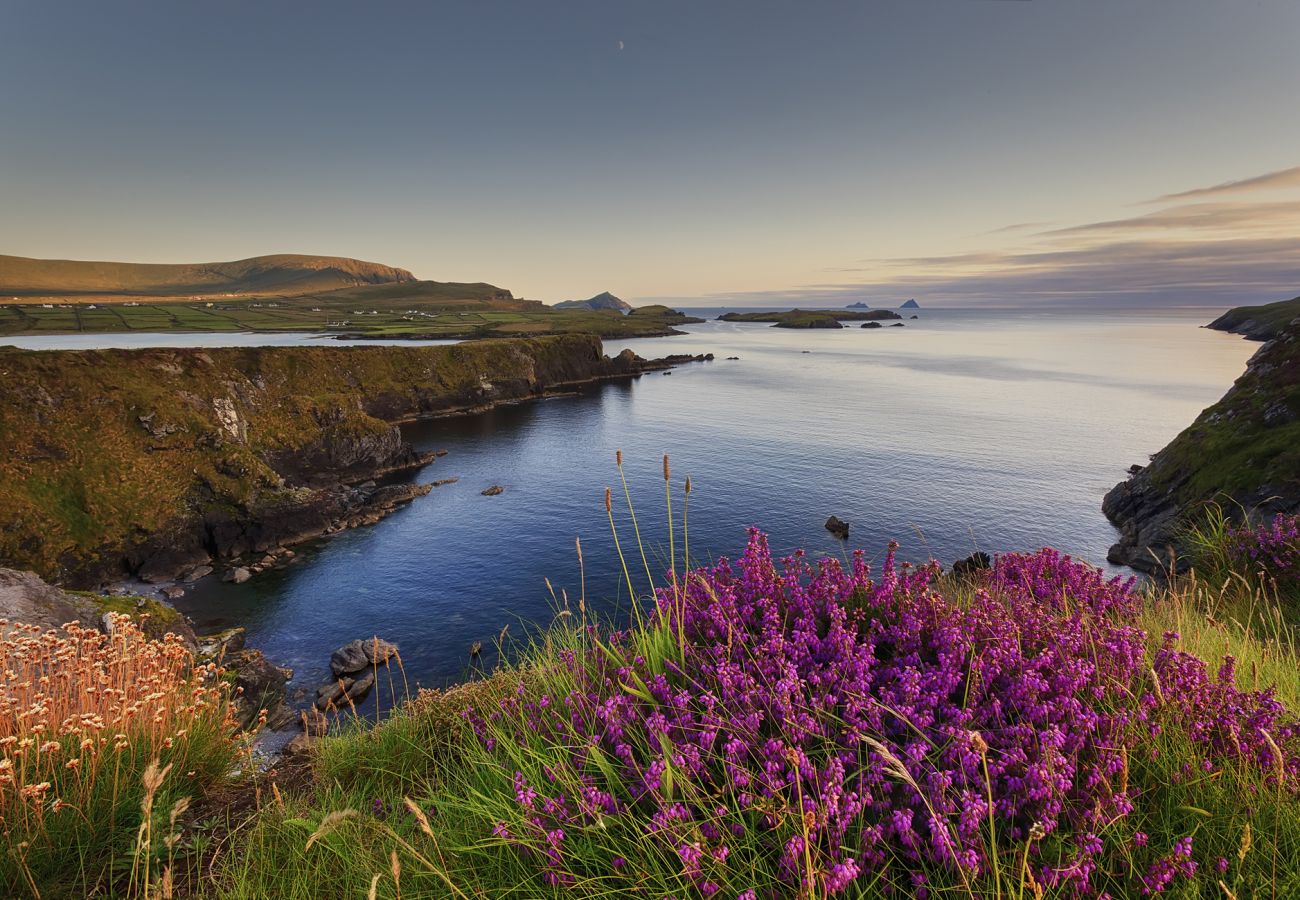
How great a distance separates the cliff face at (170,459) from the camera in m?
42.8

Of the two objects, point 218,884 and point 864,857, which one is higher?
point 864,857

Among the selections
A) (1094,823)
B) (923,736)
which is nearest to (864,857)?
(923,736)

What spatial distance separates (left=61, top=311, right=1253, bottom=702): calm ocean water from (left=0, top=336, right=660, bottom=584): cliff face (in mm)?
6684

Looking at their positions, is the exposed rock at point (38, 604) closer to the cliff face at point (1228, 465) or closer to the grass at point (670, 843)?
the grass at point (670, 843)

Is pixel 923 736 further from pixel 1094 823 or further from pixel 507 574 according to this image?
pixel 507 574

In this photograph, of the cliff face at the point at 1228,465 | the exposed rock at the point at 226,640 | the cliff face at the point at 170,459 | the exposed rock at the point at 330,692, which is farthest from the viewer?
the cliff face at the point at 170,459

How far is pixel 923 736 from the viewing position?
337 cm

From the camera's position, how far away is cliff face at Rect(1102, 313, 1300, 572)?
116 feet

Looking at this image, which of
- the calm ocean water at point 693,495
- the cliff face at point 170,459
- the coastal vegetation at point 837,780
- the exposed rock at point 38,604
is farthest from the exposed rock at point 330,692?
the coastal vegetation at point 837,780

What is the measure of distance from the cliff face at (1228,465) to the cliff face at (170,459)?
229ft

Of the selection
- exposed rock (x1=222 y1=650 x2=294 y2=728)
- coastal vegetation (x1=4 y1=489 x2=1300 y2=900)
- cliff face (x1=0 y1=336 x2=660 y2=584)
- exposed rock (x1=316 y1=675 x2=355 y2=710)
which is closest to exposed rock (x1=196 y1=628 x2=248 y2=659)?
exposed rock (x1=222 y1=650 x2=294 y2=728)

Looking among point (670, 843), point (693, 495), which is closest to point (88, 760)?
point (670, 843)

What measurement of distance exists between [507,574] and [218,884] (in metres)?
40.8

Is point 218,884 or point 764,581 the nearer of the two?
point 218,884
